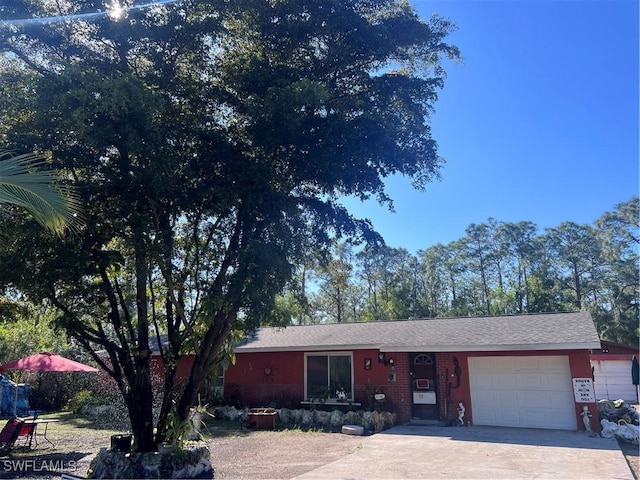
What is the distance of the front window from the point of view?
1545cm

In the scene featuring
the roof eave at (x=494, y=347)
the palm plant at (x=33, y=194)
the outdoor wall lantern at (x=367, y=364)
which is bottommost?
the outdoor wall lantern at (x=367, y=364)

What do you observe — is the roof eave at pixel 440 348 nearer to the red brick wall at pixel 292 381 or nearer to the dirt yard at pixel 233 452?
the red brick wall at pixel 292 381

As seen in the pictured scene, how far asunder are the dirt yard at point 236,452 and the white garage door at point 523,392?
1918 millimetres

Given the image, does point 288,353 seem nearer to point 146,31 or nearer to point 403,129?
point 403,129

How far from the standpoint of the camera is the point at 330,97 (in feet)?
27.6

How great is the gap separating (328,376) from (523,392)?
Answer: 20.2 ft

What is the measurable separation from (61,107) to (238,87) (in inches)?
124

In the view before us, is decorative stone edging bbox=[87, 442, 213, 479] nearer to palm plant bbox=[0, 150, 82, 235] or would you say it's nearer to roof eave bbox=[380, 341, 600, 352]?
palm plant bbox=[0, 150, 82, 235]

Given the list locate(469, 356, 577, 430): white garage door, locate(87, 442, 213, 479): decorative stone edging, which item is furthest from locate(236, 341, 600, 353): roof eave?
locate(87, 442, 213, 479): decorative stone edging

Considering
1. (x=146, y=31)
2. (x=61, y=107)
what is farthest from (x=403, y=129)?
(x=61, y=107)

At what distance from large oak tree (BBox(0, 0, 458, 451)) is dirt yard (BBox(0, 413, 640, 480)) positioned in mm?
1792

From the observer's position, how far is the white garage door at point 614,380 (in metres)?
20.9

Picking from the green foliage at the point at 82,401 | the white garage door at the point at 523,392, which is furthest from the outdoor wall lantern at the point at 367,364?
the green foliage at the point at 82,401

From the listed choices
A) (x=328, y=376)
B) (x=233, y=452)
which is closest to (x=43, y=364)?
(x=233, y=452)
